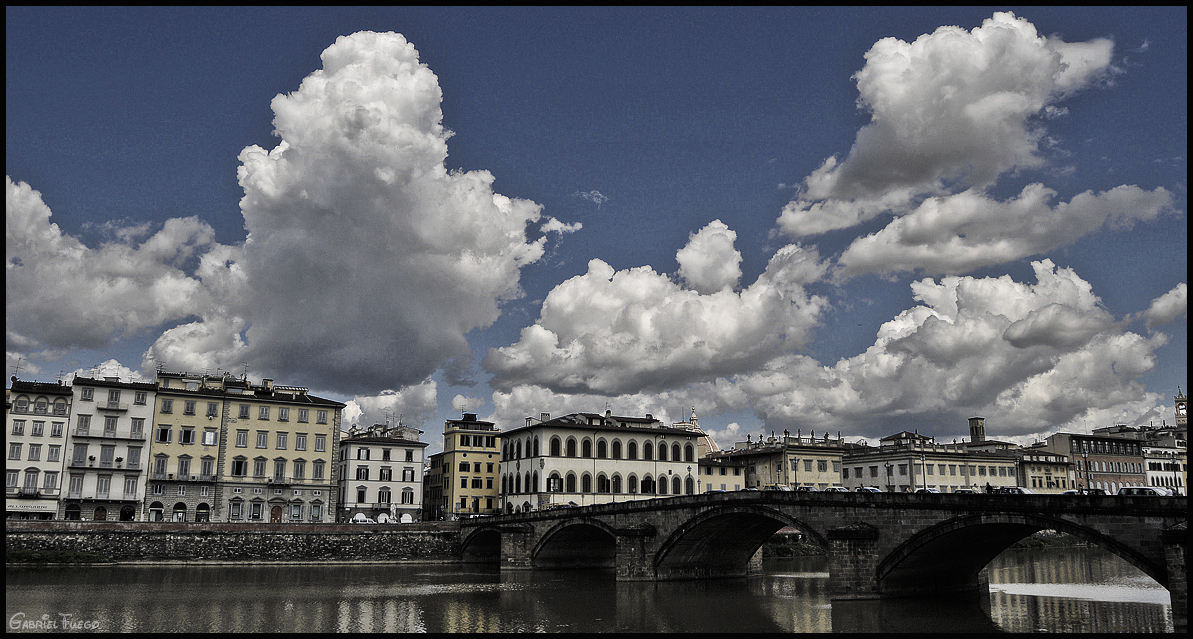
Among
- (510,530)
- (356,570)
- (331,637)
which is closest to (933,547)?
(331,637)

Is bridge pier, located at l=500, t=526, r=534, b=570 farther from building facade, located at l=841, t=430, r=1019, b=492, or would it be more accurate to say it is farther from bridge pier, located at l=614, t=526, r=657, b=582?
building facade, located at l=841, t=430, r=1019, b=492

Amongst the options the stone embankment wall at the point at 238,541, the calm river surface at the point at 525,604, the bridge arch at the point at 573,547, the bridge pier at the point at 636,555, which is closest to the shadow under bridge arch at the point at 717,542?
the bridge pier at the point at 636,555

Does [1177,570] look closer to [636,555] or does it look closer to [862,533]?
[862,533]

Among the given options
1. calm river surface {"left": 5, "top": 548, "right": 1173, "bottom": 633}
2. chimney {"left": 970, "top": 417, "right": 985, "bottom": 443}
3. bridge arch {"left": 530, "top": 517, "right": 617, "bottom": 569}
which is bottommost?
calm river surface {"left": 5, "top": 548, "right": 1173, "bottom": 633}

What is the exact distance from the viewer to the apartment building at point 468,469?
105438 millimetres

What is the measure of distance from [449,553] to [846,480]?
5931 cm

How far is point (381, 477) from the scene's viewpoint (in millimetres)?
93750

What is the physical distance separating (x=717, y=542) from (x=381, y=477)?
154 ft

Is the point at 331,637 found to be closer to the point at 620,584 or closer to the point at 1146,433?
the point at 620,584

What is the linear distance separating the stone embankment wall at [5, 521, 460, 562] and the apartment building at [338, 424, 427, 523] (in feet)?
34.7

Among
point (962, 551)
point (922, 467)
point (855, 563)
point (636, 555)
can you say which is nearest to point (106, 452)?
point (636, 555)

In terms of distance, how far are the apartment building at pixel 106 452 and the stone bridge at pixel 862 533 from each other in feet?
116

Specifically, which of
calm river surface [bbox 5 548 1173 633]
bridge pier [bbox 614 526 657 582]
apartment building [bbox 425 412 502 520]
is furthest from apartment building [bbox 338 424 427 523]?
bridge pier [bbox 614 526 657 582]

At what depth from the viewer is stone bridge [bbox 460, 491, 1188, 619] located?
115 ft
